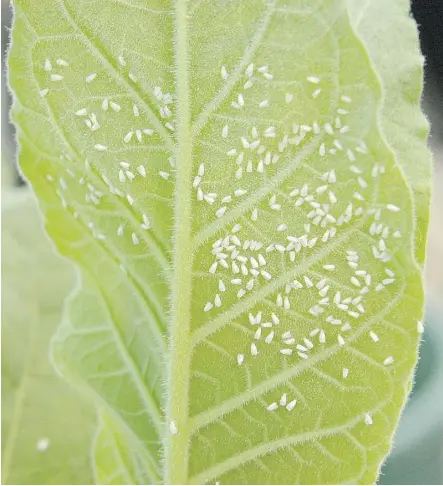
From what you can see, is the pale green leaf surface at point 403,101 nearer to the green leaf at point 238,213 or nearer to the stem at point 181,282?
the green leaf at point 238,213

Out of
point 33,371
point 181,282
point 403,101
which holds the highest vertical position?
point 403,101

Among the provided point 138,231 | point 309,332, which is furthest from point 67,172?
point 309,332

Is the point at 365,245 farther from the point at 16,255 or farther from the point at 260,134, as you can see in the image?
the point at 16,255

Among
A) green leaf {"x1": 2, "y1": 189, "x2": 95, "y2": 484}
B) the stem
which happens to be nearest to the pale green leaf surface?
the stem

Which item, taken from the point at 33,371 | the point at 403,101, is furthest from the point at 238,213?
the point at 33,371

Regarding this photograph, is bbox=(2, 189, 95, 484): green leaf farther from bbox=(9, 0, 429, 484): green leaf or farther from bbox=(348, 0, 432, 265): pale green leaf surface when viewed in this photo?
bbox=(348, 0, 432, 265): pale green leaf surface

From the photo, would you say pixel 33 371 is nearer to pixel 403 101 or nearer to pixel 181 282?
pixel 181 282

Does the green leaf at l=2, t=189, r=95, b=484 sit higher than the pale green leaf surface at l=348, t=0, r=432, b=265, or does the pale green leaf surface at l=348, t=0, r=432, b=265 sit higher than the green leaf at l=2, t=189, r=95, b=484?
the pale green leaf surface at l=348, t=0, r=432, b=265

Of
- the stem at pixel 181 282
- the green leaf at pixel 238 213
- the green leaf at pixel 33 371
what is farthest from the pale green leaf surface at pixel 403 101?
the green leaf at pixel 33 371

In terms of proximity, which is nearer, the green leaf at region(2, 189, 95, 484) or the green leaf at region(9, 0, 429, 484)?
the green leaf at region(9, 0, 429, 484)
